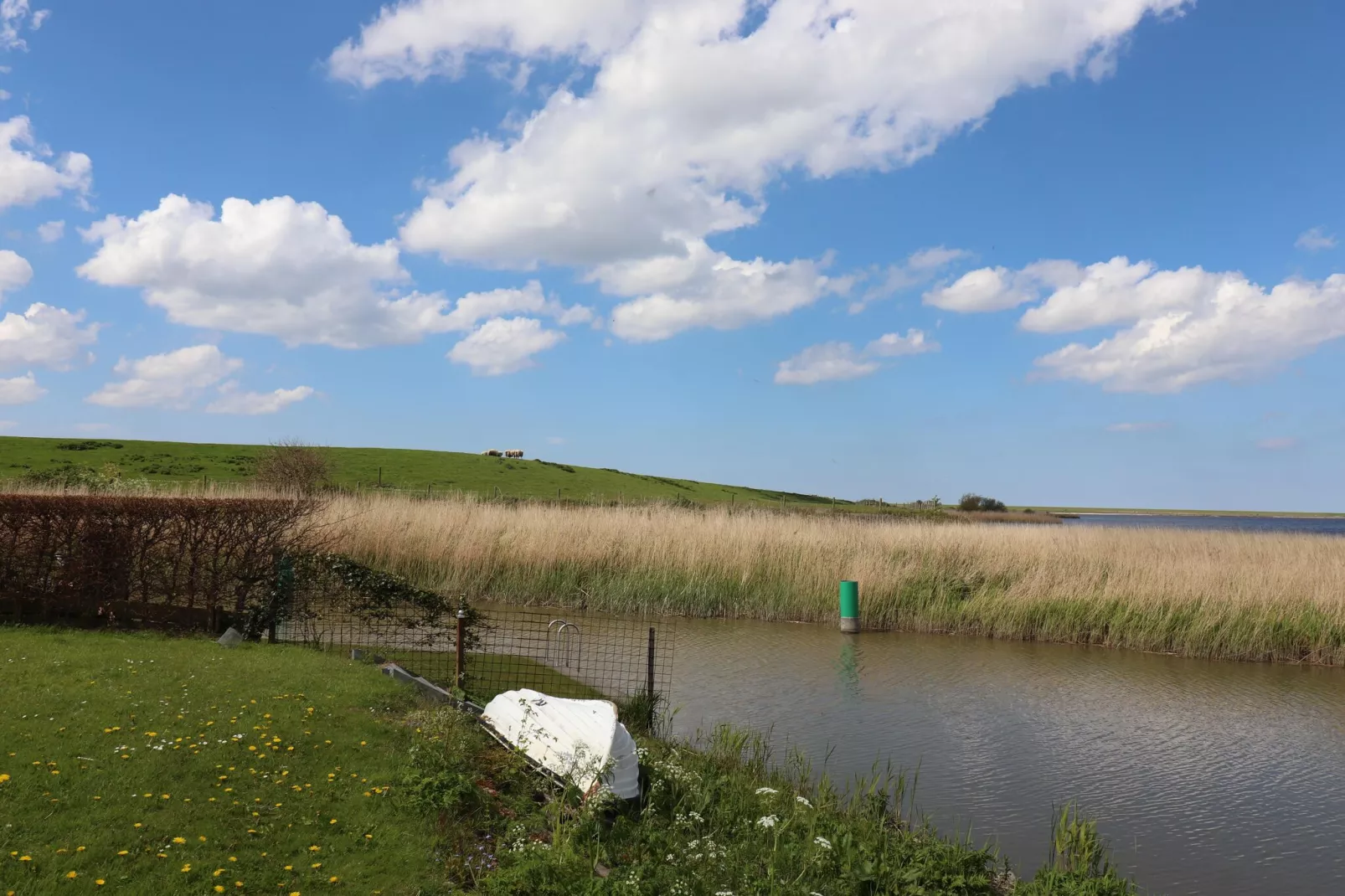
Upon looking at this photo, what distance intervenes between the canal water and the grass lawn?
Result: 3558 millimetres

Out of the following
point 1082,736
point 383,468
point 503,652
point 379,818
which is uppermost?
point 383,468

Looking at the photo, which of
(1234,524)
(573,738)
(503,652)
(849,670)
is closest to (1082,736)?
(849,670)

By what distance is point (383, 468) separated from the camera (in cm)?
5500

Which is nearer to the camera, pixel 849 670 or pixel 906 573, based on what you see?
pixel 849 670

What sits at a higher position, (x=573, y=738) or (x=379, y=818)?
(x=573, y=738)

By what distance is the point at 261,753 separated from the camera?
18.2ft

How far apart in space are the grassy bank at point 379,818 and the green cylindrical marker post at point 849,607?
8.24m

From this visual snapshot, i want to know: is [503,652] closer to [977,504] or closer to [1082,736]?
[1082,736]

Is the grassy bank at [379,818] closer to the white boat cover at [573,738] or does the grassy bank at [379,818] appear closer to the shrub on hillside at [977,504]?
the white boat cover at [573,738]

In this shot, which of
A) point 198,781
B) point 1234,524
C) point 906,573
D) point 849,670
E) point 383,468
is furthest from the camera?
point 1234,524

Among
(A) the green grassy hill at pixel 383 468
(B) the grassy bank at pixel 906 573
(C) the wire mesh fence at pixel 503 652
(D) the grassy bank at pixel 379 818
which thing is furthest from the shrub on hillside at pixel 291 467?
(D) the grassy bank at pixel 379 818

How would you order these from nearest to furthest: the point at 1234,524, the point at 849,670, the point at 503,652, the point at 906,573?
the point at 503,652
the point at 849,670
the point at 906,573
the point at 1234,524

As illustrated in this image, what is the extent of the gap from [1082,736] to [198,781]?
806cm

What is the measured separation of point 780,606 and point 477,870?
12.0m
